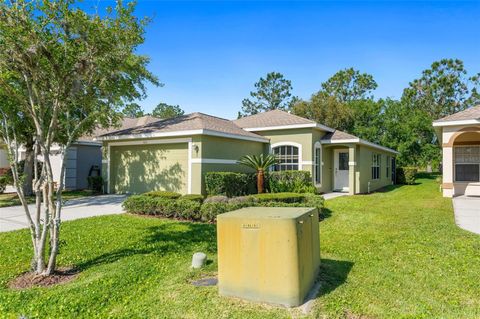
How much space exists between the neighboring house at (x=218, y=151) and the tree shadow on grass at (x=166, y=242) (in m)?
4.77

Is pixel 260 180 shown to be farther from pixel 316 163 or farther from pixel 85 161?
pixel 85 161

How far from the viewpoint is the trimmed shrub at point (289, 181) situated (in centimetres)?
1409

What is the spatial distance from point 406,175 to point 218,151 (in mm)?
17152

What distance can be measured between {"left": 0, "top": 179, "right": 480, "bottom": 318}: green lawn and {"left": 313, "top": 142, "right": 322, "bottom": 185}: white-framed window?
7709 mm

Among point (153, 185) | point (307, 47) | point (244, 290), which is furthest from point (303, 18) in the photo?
point (244, 290)

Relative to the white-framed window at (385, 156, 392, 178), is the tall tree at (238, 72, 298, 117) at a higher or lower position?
higher

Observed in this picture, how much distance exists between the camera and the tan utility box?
3549mm

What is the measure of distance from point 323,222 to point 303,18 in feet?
26.0

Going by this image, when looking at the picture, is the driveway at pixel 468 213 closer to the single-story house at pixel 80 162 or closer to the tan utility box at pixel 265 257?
the tan utility box at pixel 265 257

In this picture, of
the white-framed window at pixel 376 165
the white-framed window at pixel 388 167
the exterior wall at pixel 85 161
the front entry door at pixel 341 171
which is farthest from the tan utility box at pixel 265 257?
the white-framed window at pixel 388 167

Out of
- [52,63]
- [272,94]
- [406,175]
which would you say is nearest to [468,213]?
[52,63]

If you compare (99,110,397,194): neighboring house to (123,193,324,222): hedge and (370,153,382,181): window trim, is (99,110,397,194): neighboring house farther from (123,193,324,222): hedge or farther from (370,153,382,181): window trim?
(123,193,324,222): hedge

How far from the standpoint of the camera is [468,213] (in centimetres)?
997

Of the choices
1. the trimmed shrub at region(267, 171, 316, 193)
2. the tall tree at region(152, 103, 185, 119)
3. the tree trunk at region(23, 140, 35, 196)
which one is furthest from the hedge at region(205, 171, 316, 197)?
the tall tree at region(152, 103, 185, 119)
